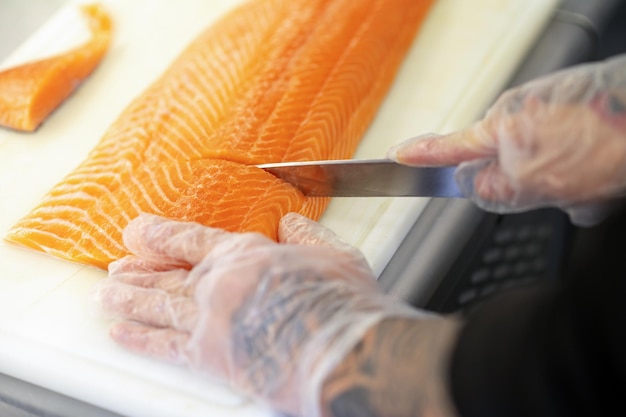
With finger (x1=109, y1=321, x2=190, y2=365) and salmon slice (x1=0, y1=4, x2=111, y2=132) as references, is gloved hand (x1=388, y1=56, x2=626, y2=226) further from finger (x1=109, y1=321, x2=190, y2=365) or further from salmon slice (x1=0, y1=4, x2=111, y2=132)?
salmon slice (x1=0, y1=4, x2=111, y2=132)

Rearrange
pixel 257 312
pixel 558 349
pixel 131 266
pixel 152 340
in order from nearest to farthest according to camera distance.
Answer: pixel 558 349 → pixel 257 312 → pixel 152 340 → pixel 131 266

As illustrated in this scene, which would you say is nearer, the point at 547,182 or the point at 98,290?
the point at 547,182

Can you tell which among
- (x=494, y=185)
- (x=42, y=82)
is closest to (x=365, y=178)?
(x=494, y=185)

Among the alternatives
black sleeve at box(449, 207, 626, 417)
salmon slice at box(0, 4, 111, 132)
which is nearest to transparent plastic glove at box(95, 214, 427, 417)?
black sleeve at box(449, 207, 626, 417)

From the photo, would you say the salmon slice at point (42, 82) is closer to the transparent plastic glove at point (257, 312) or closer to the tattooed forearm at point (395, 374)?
the transparent plastic glove at point (257, 312)

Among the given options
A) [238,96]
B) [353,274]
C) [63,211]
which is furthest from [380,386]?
[238,96]

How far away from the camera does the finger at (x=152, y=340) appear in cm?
169

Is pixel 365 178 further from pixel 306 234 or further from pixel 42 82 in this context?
pixel 42 82

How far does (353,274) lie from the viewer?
1.69 meters

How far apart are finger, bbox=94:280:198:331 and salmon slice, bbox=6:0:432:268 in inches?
8.0

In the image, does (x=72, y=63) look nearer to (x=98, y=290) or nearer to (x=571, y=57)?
(x=98, y=290)

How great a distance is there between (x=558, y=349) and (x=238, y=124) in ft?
4.46

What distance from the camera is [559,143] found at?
1.57 m

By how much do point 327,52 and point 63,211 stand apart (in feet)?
3.45
